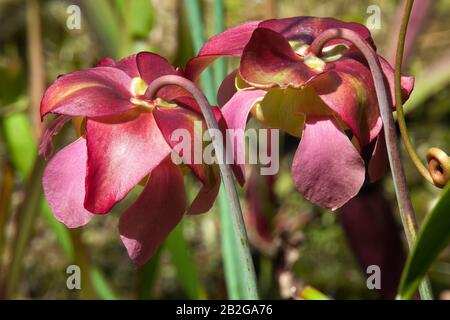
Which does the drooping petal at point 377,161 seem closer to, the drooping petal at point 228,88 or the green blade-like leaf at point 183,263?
the drooping petal at point 228,88

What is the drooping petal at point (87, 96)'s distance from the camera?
307 millimetres

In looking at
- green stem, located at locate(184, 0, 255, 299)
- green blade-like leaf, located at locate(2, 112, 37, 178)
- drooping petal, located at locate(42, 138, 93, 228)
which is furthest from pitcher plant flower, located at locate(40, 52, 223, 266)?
green blade-like leaf, located at locate(2, 112, 37, 178)

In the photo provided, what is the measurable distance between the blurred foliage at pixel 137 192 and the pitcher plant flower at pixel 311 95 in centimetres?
25

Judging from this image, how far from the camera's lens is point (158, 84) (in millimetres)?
307

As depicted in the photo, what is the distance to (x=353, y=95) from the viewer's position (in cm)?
31

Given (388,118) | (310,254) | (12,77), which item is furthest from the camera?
(310,254)

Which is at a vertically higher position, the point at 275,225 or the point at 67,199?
the point at 67,199

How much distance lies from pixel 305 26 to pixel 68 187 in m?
0.11

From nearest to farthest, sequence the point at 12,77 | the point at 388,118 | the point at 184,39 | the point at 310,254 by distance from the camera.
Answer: the point at 388,118
the point at 184,39
the point at 12,77
the point at 310,254

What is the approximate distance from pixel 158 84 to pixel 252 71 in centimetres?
3

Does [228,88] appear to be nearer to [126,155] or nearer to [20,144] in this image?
[126,155]
